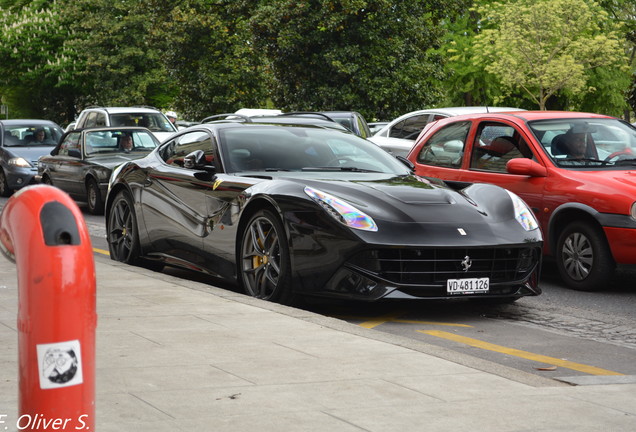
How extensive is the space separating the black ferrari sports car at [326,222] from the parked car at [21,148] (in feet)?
44.9

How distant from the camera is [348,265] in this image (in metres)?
7.46

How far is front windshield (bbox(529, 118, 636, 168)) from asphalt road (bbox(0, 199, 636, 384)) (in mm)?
1145

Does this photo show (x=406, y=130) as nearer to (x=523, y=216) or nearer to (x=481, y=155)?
(x=481, y=155)

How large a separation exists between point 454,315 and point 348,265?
103cm

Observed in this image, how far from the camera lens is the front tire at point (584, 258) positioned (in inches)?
359

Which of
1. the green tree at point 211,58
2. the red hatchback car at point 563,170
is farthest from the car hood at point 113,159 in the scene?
the green tree at point 211,58

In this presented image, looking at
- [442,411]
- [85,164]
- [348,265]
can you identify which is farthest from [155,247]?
[85,164]

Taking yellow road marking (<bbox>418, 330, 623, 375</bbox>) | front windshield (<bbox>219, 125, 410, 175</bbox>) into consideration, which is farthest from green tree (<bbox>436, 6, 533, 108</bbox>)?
yellow road marking (<bbox>418, 330, 623, 375</bbox>)

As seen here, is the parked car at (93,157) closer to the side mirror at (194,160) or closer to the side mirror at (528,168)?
the side mirror at (194,160)

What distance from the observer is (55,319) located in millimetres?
2398

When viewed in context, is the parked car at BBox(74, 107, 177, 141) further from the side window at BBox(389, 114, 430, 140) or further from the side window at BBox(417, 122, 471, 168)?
the side window at BBox(417, 122, 471, 168)

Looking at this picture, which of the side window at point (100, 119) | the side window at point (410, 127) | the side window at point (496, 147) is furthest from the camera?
the side window at point (100, 119)

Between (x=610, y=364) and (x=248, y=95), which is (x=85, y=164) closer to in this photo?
(x=610, y=364)

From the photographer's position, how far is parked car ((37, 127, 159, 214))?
18234 mm
